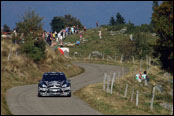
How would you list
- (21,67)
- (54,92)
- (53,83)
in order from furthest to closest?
(21,67) → (53,83) → (54,92)

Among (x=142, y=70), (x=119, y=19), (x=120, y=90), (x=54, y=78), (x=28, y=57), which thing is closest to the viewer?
(x=54, y=78)

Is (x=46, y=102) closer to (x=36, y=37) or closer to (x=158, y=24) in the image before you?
(x=158, y=24)

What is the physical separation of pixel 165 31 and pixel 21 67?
15.6 meters

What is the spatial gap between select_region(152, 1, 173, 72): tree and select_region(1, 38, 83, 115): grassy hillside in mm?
12347

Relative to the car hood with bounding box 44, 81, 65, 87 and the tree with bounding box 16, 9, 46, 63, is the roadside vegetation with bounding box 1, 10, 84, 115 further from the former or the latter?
the car hood with bounding box 44, 81, 65, 87

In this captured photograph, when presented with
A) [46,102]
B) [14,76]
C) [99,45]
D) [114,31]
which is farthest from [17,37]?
[114,31]

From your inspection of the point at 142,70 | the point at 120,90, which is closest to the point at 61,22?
the point at 142,70

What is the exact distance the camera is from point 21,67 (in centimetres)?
3981

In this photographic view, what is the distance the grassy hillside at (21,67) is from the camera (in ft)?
120

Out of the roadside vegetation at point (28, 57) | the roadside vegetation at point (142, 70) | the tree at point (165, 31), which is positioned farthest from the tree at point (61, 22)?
the tree at point (165, 31)

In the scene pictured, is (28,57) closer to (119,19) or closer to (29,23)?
(29,23)

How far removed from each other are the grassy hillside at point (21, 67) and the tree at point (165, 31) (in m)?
12.3

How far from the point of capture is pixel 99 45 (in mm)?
95500

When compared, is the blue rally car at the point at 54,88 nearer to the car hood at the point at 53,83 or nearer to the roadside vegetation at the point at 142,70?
the car hood at the point at 53,83
